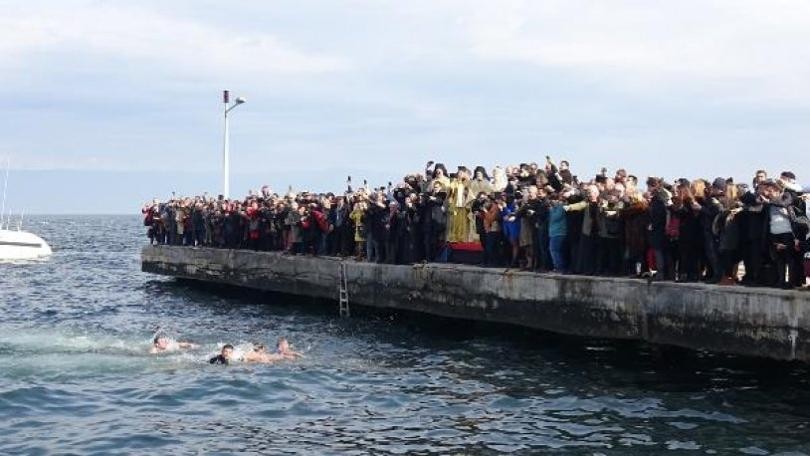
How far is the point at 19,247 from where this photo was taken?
186 ft

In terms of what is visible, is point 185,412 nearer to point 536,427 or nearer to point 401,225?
point 536,427

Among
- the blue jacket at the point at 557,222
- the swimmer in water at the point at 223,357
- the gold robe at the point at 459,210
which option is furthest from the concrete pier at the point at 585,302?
the swimmer in water at the point at 223,357

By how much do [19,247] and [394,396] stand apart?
150 feet

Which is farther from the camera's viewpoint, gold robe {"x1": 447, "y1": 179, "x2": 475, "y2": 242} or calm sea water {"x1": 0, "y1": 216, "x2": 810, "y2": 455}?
gold robe {"x1": 447, "y1": 179, "x2": 475, "y2": 242}

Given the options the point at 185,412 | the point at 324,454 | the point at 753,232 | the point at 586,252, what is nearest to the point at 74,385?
the point at 185,412

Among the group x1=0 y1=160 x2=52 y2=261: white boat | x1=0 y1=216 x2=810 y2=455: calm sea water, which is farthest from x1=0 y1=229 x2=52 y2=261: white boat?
x1=0 y1=216 x2=810 y2=455: calm sea water

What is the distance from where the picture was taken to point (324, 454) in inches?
502

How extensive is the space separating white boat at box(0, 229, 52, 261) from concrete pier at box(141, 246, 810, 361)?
3037 cm

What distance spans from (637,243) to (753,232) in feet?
9.67

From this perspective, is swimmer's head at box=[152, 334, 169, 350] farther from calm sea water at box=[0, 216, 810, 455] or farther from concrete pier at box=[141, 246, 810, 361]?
concrete pier at box=[141, 246, 810, 361]

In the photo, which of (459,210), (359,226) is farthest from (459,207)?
(359,226)

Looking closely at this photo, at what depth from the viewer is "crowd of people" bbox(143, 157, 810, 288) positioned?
649 inches

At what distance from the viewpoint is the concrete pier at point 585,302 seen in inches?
639

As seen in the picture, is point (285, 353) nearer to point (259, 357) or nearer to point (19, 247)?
point (259, 357)
